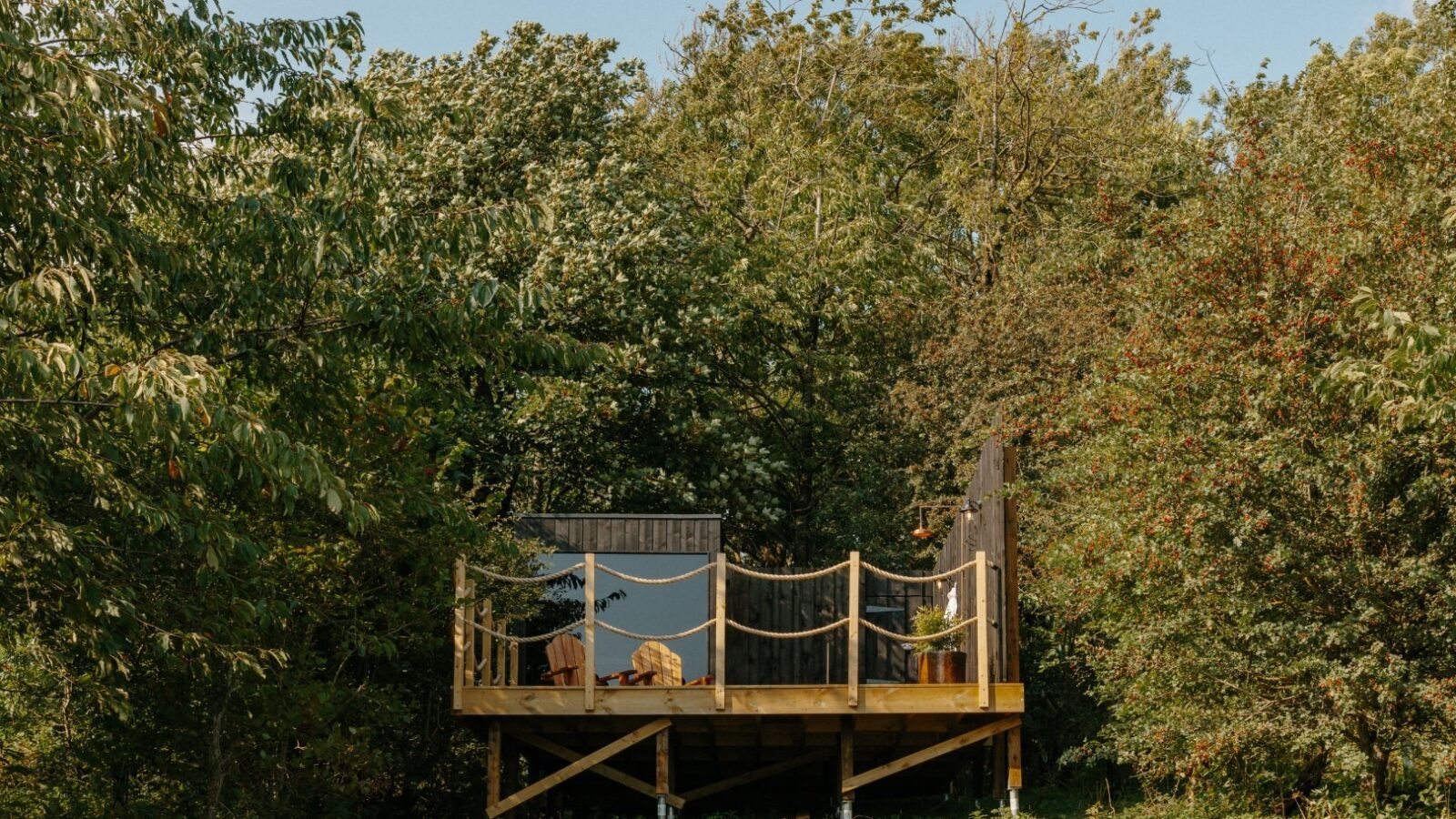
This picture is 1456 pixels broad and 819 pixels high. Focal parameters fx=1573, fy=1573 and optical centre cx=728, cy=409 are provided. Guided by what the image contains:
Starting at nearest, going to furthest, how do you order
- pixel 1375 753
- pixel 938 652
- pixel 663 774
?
pixel 1375 753 → pixel 663 774 → pixel 938 652

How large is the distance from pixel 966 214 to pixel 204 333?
16583mm

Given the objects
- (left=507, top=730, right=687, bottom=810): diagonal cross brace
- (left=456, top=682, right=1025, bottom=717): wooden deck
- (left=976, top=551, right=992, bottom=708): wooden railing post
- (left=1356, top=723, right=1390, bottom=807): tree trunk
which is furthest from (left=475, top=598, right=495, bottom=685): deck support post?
(left=1356, top=723, right=1390, bottom=807): tree trunk

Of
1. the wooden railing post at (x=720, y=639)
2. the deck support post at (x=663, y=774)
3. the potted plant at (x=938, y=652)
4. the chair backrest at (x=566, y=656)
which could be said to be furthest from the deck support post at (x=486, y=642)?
the potted plant at (x=938, y=652)

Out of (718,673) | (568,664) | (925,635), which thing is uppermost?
(925,635)

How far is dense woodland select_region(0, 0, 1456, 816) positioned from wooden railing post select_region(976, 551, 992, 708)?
3.61 ft

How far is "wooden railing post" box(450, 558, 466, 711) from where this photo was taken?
1223cm

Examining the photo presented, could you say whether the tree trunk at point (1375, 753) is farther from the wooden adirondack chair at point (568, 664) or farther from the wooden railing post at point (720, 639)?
the wooden adirondack chair at point (568, 664)

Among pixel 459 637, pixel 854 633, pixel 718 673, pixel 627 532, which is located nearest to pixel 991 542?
pixel 854 633

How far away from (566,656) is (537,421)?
14.0 feet

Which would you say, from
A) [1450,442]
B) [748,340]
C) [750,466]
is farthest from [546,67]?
[1450,442]

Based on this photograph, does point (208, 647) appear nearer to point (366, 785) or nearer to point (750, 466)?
point (366, 785)

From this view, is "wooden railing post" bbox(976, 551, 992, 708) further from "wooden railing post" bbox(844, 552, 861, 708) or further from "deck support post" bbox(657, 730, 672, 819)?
"deck support post" bbox(657, 730, 672, 819)

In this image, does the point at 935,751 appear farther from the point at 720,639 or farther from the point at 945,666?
the point at 720,639

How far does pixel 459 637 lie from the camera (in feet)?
40.4
